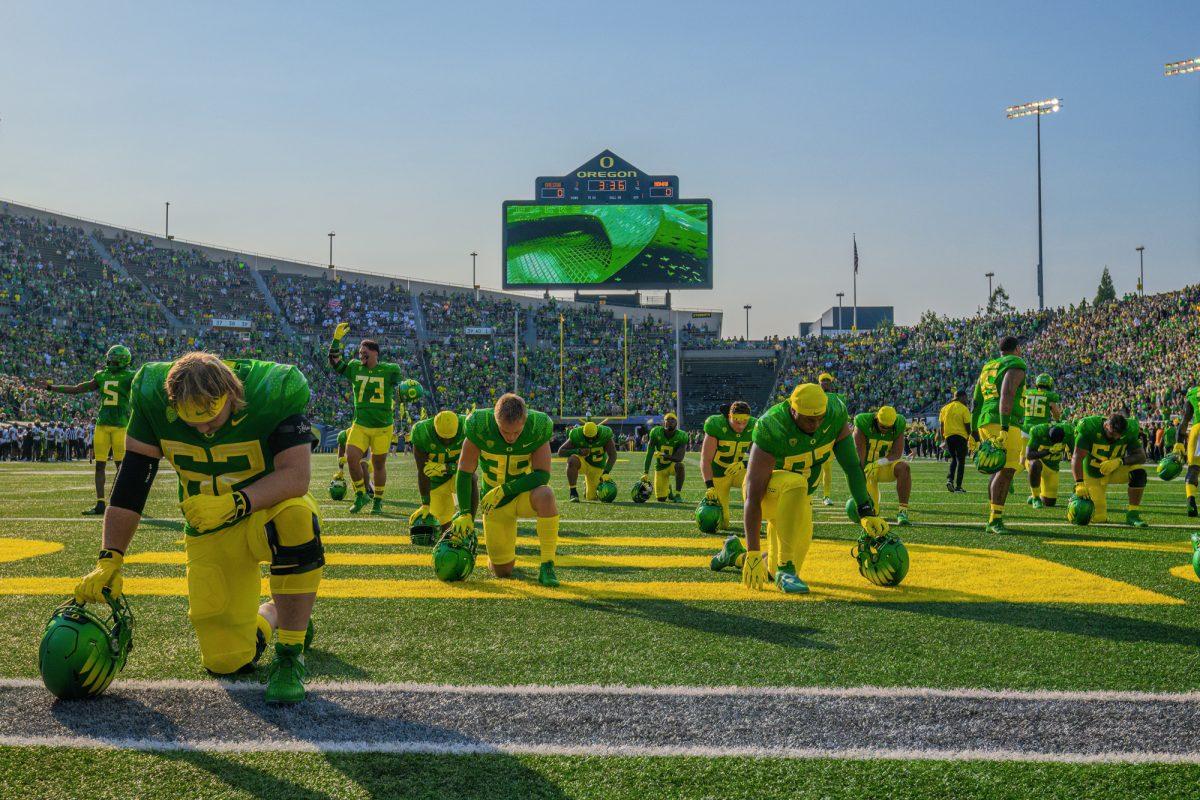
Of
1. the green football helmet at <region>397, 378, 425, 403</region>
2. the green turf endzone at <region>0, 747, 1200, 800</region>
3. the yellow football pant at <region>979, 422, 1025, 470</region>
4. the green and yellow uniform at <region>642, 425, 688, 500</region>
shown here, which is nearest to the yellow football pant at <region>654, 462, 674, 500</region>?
the green and yellow uniform at <region>642, 425, 688, 500</region>

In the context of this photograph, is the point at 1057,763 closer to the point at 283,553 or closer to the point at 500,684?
the point at 500,684

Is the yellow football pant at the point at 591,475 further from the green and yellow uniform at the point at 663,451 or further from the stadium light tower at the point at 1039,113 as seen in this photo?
the stadium light tower at the point at 1039,113

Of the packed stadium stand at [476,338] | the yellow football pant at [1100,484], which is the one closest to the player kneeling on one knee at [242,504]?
the yellow football pant at [1100,484]

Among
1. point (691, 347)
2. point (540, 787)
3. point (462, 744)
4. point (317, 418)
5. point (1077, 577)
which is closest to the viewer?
point (540, 787)

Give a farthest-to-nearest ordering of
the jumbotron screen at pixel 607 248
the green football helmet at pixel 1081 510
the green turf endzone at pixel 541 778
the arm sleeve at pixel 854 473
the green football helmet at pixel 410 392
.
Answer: the jumbotron screen at pixel 607 248
the green football helmet at pixel 410 392
the green football helmet at pixel 1081 510
the arm sleeve at pixel 854 473
the green turf endzone at pixel 541 778

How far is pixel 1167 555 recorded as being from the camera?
8203 mm

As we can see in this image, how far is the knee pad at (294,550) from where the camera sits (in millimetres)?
3957

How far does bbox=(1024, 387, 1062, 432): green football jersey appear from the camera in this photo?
13188 mm

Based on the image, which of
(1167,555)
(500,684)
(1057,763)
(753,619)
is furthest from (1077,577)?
(500,684)

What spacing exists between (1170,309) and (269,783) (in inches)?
1632

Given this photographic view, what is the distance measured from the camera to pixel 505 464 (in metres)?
7.18

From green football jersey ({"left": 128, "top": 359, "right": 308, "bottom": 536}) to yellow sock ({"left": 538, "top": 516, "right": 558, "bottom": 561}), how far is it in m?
2.98

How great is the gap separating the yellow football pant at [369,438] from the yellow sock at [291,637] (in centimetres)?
773

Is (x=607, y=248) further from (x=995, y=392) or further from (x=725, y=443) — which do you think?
(x=995, y=392)
